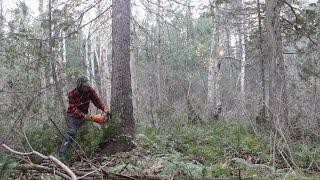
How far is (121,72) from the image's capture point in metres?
8.21

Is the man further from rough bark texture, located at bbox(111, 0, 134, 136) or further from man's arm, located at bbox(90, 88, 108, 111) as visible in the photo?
rough bark texture, located at bbox(111, 0, 134, 136)

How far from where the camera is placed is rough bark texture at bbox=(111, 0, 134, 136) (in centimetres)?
815

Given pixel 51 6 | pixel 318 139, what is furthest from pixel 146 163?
pixel 51 6

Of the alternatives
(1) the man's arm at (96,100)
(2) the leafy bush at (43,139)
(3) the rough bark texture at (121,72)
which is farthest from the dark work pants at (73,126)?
(3) the rough bark texture at (121,72)

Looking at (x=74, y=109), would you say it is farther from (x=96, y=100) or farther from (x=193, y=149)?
(x=193, y=149)

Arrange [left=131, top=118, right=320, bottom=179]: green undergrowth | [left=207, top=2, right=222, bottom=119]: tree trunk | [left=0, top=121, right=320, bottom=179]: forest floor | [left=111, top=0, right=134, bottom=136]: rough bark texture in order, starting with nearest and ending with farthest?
[left=131, top=118, right=320, bottom=179]: green undergrowth
[left=0, top=121, right=320, bottom=179]: forest floor
[left=111, top=0, right=134, bottom=136]: rough bark texture
[left=207, top=2, right=222, bottom=119]: tree trunk

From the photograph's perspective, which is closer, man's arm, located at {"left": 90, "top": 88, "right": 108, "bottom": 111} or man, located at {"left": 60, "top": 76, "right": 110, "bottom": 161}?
man, located at {"left": 60, "top": 76, "right": 110, "bottom": 161}

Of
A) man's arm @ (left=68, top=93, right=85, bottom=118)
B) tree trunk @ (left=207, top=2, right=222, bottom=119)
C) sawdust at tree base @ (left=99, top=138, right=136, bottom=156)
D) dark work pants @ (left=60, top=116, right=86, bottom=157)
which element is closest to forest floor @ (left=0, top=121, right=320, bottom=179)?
sawdust at tree base @ (left=99, top=138, right=136, bottom=156)

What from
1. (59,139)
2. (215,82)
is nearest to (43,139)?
(59,139)

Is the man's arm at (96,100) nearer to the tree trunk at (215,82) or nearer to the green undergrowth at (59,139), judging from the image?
the green undergrowth at (59,139)

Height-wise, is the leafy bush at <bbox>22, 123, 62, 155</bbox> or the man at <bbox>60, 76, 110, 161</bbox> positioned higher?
the man at <bbox>60, 76, 110, 161</bbox>

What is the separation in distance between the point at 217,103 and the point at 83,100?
814 centimetres

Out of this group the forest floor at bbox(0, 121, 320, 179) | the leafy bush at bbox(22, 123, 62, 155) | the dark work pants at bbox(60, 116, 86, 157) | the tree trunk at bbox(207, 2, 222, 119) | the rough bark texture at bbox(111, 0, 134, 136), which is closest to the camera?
the forest floor at bbox(0, 121, 320, 179)

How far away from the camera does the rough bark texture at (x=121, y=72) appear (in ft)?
26.7
